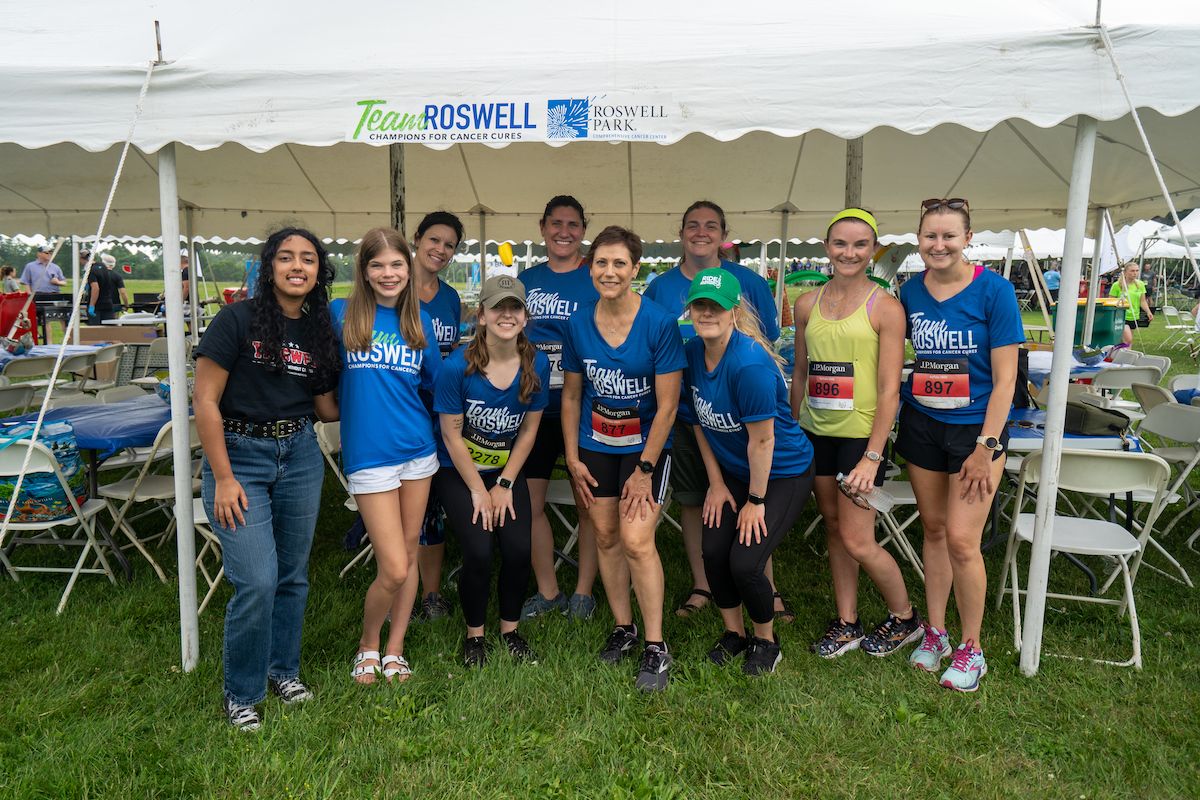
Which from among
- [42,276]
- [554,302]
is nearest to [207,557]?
[554,302]

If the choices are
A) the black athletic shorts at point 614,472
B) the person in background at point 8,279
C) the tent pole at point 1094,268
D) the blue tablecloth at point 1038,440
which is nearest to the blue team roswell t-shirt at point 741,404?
the black athletic shorts at point 614,472

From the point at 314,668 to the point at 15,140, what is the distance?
2172mm

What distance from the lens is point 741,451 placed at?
2805 millimetres

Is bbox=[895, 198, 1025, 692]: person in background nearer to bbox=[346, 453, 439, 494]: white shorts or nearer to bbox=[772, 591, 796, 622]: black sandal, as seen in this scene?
bbox=[772, 591, 796, 622]: black sandal

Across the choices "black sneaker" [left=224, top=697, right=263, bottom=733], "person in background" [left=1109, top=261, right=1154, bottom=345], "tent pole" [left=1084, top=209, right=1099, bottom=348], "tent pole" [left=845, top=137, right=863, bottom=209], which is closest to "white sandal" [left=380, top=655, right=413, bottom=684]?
"black sneaker" [left=224, top=697, right=263, bottom=733]

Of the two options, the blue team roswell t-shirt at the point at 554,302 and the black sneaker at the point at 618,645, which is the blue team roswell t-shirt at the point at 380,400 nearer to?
the blue team roswell t-shirt at the point at 554,302

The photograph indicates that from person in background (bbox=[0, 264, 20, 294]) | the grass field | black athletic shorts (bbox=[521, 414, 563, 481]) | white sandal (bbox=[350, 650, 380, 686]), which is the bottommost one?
the grass field

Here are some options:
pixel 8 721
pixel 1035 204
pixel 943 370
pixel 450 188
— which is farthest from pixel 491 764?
pixel 1035 204

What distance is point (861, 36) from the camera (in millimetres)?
2672

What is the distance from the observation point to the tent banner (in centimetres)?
268

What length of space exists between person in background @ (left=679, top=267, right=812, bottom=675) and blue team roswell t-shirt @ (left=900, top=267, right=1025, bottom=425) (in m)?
0.49

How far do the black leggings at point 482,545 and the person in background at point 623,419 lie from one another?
26cm

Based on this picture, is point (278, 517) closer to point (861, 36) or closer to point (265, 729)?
point (265, 729)

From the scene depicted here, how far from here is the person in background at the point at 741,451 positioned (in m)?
2.62
